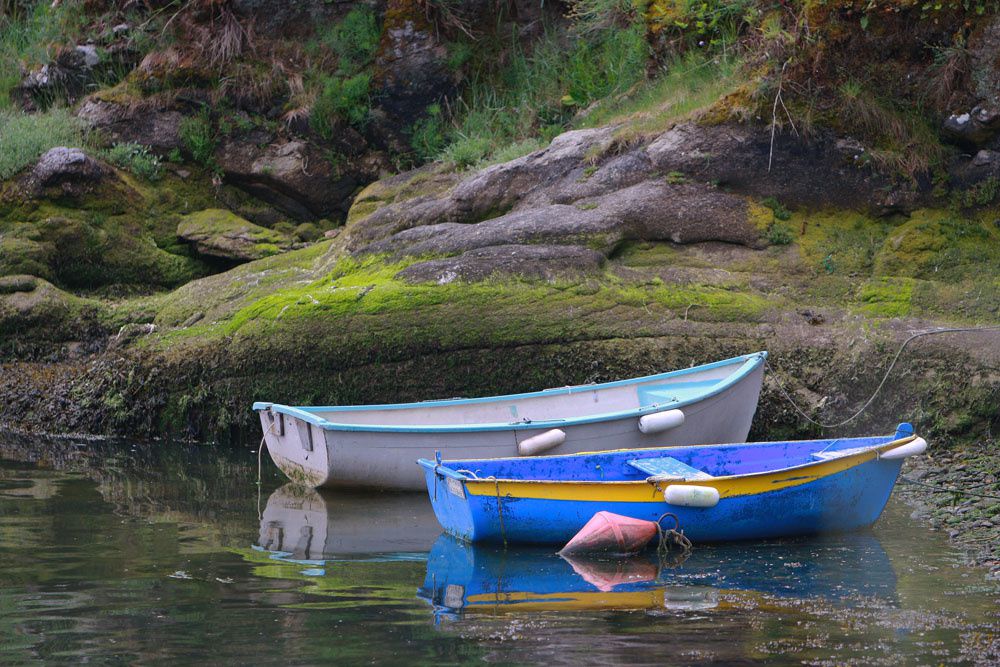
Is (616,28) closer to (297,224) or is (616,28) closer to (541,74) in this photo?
(541,74)

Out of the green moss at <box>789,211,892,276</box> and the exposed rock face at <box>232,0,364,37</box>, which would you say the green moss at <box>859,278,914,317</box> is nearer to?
the green moss at <box>789,211,892,276</box>

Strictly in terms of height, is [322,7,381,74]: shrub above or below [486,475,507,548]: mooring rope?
above

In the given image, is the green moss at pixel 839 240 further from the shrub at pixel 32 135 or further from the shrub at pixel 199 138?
the shrub at pixel 32 135

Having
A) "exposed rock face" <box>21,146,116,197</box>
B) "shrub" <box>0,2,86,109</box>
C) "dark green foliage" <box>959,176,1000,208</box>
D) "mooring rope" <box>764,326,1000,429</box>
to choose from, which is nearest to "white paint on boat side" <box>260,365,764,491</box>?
"mooring rope" <box>764,326,1000,429</box>

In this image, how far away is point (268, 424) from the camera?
9289 mm

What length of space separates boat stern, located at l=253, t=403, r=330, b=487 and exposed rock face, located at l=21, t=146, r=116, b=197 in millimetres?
5974

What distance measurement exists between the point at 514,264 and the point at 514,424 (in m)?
2.62

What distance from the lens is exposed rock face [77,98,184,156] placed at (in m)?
15.1

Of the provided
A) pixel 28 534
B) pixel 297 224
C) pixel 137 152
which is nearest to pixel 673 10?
pixel 297 224

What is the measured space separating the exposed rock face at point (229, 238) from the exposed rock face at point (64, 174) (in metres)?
1.22

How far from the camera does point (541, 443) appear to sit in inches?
326

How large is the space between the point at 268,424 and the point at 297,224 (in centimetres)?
635

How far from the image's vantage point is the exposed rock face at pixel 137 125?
15.1 metres

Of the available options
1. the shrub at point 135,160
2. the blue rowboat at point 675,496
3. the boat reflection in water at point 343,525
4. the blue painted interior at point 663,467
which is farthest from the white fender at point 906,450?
the shrub at point 135,160
